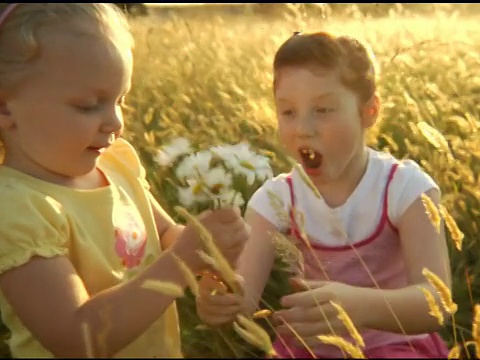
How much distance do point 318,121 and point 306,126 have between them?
5 cm

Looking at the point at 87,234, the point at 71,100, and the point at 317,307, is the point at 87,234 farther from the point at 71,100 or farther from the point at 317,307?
the point at 317,307

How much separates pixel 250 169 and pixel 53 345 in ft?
2.01

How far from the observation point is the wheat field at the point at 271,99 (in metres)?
3.39

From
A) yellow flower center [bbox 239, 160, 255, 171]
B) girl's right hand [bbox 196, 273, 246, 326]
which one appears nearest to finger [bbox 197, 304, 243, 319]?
girl's right hand [bbox 196, 273, 246, 326]

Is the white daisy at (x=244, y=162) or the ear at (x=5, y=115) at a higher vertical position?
the ear at (x=5, y=115)

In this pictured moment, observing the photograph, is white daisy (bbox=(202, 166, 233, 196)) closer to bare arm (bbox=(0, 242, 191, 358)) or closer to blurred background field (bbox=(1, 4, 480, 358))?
bare arm (bbox=(0, 242, 191, 358))

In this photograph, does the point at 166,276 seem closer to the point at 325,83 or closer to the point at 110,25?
the point at 110,25

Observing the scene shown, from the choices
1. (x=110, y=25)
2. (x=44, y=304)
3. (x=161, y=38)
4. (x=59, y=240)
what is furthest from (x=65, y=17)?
(x=161, y=38)

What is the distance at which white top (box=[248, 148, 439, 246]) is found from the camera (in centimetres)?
280

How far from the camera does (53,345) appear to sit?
2277mm

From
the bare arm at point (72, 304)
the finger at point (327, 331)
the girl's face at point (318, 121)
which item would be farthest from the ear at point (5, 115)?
the finger at point (327, 331)

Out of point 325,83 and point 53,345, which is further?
point 325,83

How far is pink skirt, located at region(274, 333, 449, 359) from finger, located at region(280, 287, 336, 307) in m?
0.38

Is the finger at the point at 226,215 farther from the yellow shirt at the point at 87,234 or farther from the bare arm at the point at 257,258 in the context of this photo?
the bare arm at the point at 257,258
